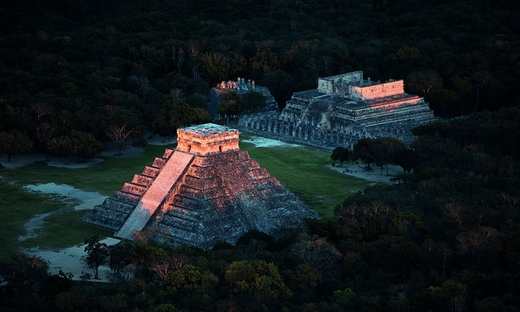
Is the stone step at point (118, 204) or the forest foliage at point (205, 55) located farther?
the forest foliage at point (205, 55)

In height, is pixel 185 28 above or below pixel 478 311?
above

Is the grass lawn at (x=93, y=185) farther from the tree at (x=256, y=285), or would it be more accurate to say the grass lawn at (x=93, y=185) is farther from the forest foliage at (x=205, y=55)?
the tree at (x=256, y=285)

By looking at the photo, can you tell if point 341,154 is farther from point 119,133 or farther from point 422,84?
point 422,84

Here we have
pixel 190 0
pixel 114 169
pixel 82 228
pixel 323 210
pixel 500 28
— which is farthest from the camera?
pixel 190 0

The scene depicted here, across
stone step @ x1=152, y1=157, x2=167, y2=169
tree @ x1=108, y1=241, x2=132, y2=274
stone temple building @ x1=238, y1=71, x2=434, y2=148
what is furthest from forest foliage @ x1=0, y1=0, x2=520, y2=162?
tree @ x1=108, y1=241, x2=132, y2=274

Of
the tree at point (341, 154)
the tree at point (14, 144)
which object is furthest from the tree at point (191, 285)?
the tree at point (14, 144)

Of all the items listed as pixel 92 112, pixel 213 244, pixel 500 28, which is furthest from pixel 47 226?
pixel 500 28

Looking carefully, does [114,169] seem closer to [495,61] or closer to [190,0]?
[495,61]
